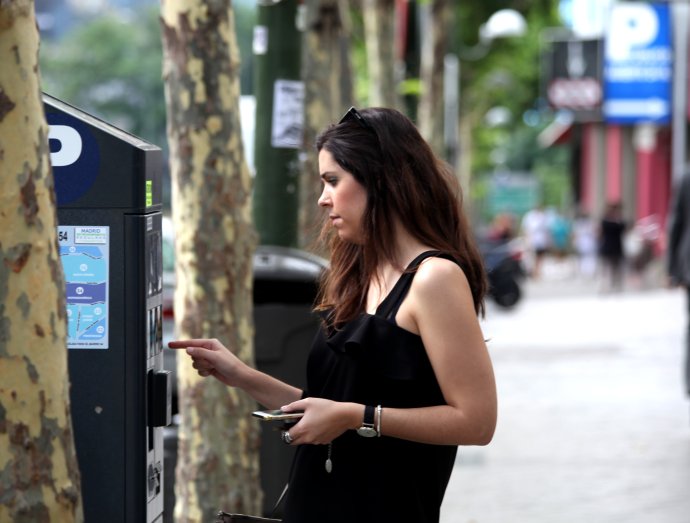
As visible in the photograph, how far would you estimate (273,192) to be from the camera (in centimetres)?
928

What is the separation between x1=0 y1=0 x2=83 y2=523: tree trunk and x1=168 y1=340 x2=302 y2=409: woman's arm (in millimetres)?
638

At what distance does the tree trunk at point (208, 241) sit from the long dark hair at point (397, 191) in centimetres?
267

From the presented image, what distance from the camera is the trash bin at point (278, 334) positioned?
6.66 m

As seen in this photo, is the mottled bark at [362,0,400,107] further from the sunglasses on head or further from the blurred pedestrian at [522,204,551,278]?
the blurred pedestrian at [522,204,551,278]

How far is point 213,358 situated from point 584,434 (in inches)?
287

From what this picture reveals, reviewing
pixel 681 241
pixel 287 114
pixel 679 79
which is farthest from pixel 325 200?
pixel 679 79

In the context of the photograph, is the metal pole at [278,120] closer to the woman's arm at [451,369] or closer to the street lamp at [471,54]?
the woman's arm at [451,369]

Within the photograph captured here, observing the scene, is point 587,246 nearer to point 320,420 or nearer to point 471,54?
point 471,54

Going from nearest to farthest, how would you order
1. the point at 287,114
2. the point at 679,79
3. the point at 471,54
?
the point at 287,114 < the point at 679,79 < the point at 471,54

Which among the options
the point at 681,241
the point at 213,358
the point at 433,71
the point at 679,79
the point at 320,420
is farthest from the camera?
the point at 679,79

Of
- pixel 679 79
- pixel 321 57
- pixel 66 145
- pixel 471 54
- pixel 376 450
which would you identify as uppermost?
pixel 471 54

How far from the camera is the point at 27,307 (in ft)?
9.24

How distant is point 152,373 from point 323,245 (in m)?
0.54

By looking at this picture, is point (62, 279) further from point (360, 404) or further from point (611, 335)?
point (611, 335)
